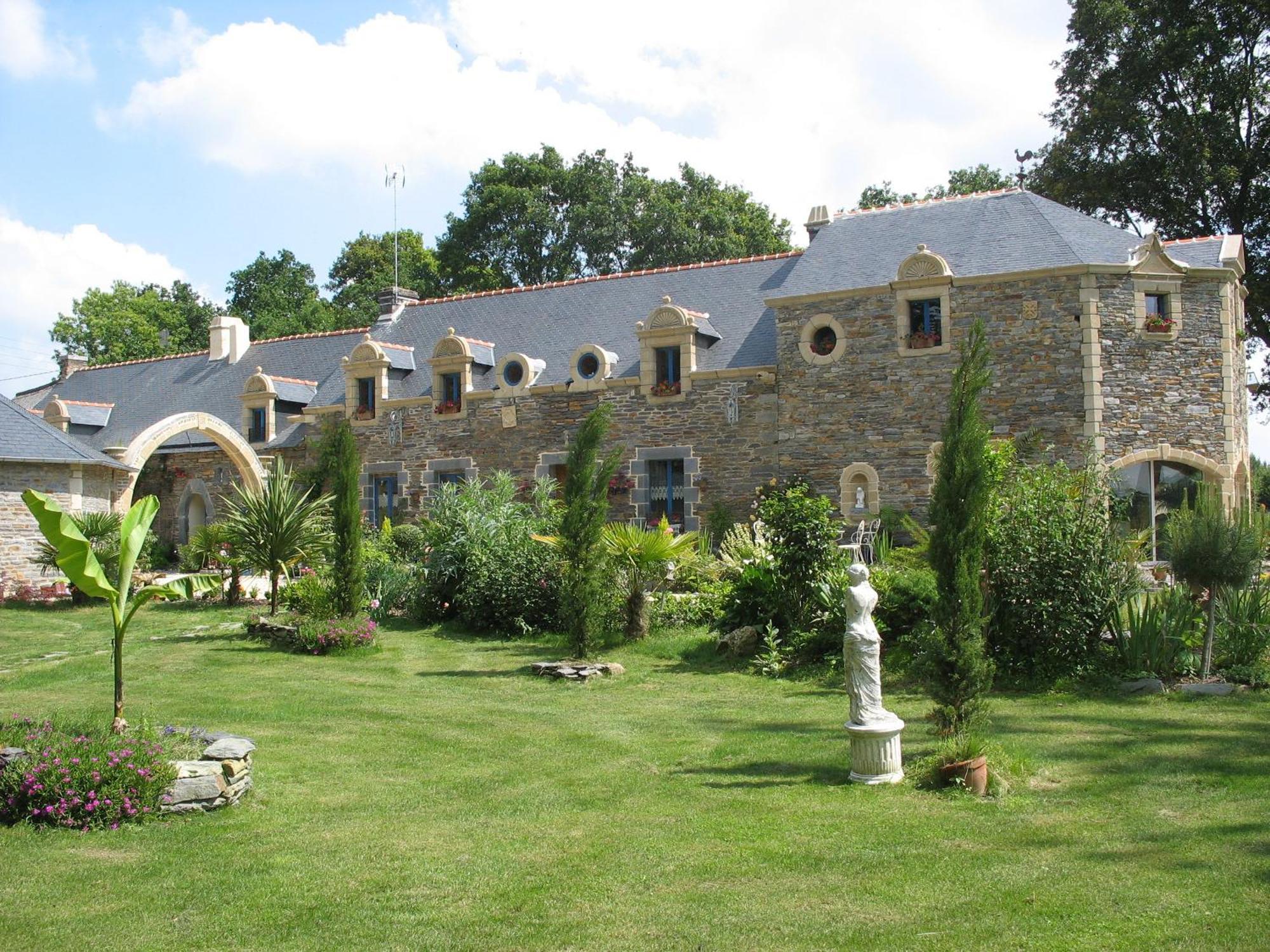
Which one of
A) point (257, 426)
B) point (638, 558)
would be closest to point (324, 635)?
point (638, 558)

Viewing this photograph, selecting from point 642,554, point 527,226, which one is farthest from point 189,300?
point 642,554

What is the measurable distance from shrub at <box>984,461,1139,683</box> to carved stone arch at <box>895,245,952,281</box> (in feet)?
25.4

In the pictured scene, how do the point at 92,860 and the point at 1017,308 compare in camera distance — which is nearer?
the point at 92,860

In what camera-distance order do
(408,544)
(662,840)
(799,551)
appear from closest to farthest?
(662,840)
(799,551)
(408,544)

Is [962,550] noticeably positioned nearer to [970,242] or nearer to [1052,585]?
[1052,585]

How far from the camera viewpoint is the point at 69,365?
33.2 metres

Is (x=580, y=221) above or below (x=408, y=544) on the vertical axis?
above

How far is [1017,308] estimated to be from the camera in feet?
59.5

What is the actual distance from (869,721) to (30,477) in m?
18.3

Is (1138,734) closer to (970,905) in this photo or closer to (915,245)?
(970,905)

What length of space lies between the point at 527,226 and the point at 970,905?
35.9 metres

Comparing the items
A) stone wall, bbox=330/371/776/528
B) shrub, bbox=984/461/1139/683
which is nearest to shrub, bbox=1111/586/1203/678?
shrub, bbox=984/461/1139/683

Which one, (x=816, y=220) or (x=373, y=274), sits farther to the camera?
(x=373, y=274)

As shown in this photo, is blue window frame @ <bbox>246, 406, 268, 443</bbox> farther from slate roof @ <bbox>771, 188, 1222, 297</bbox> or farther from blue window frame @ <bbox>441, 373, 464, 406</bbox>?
slate roof @ <bbox>771, 188, 1222, 297</bbox>
